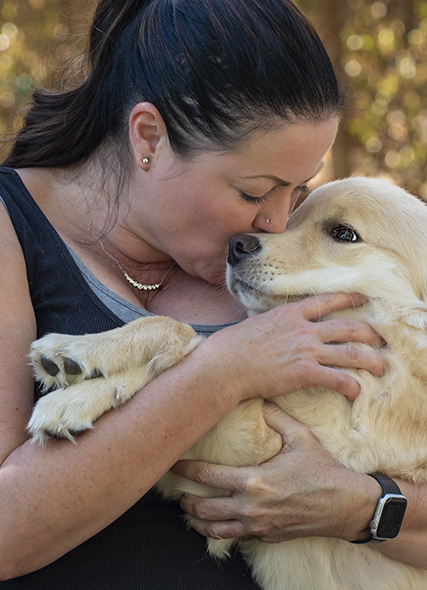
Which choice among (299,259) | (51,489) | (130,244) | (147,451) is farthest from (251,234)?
(51,489)

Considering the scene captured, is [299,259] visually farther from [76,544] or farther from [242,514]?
[76,544]

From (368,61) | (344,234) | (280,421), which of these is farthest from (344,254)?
(368,61)

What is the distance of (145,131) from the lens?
2053 millimetres

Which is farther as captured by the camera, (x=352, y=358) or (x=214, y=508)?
(x=352, y=358)

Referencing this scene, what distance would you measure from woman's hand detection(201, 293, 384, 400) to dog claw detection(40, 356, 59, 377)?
1.20ft

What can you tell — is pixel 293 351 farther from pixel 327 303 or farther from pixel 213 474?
pixel 213 474

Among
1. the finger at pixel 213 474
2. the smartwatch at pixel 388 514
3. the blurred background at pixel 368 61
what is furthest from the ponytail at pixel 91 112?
the blurred background at pixel 368 61

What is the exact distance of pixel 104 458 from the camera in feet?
5.11

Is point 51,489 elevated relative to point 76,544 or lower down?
elevated

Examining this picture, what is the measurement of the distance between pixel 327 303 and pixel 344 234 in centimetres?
29

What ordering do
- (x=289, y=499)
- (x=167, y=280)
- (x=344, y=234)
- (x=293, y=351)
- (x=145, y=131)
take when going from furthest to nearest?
1. (x=167, y=280)
2. (x=344, y=234)
3. (x=145, y=131)
4. (x=293, y=351)
5. (x=289, y=499)

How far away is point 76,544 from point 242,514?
0.42 m

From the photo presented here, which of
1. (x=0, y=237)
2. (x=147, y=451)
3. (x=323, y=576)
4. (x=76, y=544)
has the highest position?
(x=0, y=237)

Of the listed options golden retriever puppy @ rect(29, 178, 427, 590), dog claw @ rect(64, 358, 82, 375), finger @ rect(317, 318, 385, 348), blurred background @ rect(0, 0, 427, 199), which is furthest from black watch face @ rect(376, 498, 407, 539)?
blurred background @ rect(0, 0, 427, 199)
